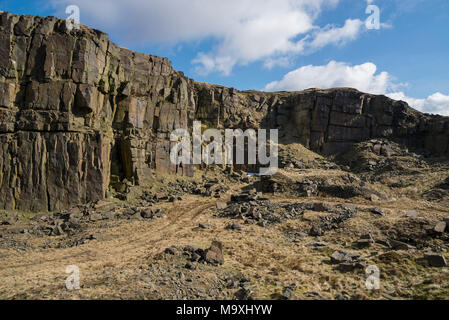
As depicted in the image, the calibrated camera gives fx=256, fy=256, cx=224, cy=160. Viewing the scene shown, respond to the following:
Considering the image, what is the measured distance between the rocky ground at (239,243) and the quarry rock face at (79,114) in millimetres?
2313

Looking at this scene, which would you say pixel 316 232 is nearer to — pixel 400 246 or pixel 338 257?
pixel 338 257

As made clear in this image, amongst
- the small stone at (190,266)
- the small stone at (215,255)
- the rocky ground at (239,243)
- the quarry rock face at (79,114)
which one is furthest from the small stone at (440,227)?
the quarry rock face at (79,114)

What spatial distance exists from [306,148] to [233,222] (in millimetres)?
29463

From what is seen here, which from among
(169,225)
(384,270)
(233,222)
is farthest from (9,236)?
(384,270)

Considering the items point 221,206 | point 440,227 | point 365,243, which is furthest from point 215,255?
point 440,227

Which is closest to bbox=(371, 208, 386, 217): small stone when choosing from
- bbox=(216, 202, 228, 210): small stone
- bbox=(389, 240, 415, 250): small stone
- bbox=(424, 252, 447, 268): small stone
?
bbox=(389, 240, 415, 250): small stone

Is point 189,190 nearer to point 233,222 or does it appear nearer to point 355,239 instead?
point 233,222

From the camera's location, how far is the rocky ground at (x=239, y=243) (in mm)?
10109

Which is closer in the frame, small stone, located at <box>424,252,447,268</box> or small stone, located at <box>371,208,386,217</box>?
small stone, located at <box>424,252,447,268</box>

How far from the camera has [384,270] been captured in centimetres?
1141

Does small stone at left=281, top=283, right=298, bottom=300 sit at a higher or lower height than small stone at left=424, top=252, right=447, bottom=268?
lower

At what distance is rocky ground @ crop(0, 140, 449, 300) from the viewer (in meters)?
10.1

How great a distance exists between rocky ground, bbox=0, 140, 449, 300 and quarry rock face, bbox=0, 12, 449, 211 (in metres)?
2.31

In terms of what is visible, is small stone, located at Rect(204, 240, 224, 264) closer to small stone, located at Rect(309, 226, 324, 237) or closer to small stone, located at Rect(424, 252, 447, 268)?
small stone, located at Rect(309, 226, 324, 237)
